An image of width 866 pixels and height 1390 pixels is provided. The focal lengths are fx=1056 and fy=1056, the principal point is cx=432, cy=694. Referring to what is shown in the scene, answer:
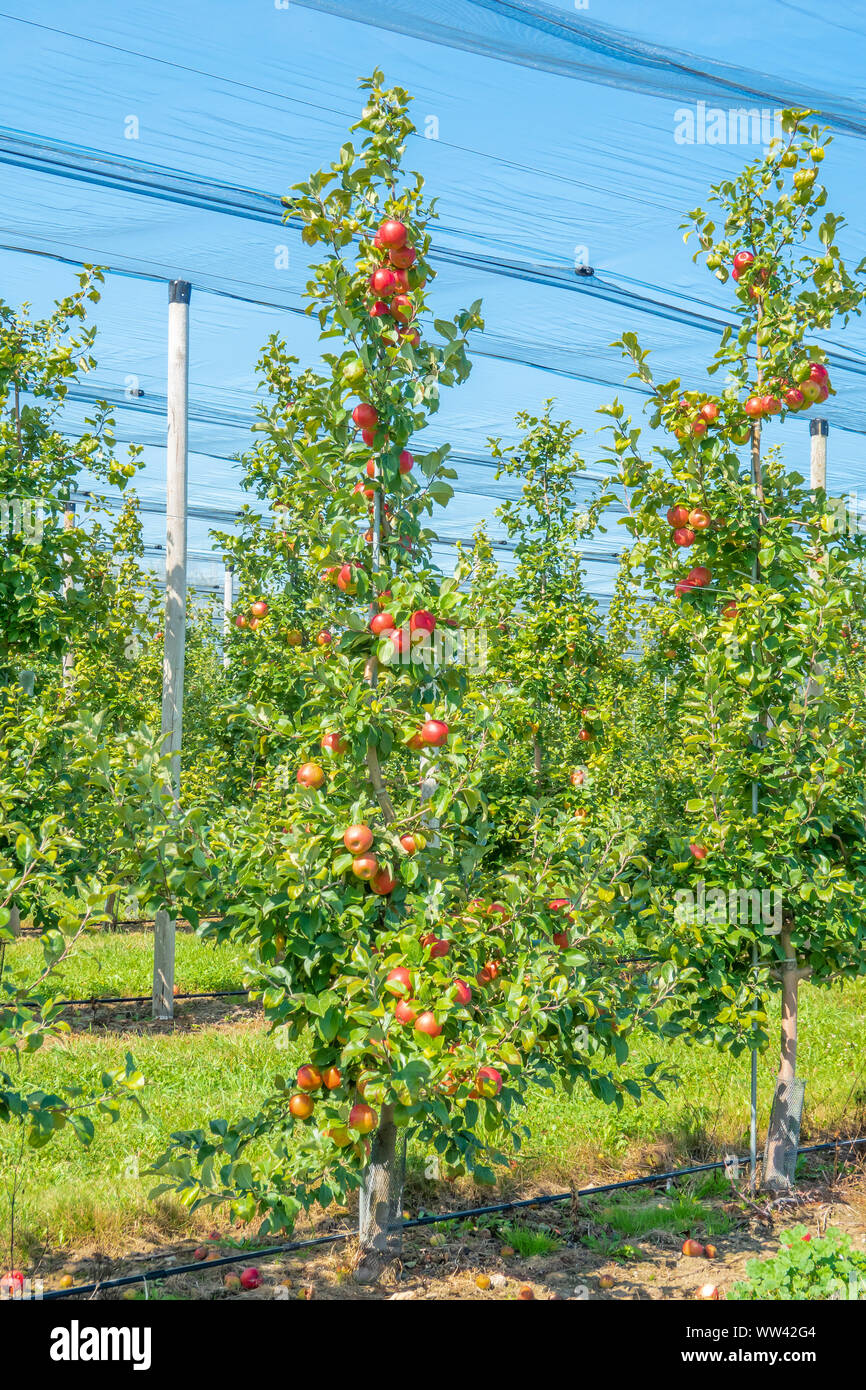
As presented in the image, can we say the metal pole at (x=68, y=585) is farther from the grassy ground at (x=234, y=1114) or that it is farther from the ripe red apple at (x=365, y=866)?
the ripe red apple at (x=365, y=866)

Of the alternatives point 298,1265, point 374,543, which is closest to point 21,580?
point 374,543

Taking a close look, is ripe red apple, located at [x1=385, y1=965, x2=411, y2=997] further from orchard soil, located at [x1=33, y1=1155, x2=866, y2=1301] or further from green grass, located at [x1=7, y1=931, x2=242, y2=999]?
green grass, located at [x1=7, y1=931, x2=242, y2=999]

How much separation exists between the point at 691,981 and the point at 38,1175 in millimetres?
2776

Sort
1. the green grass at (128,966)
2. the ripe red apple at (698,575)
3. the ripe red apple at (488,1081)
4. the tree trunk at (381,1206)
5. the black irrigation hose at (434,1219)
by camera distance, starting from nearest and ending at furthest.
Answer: the ripe red apple at (488,1081) < the black irrigation hose at (434,1219) < the tree trunk at (381,1206) < the ripe red apple at (698,575) < the green grass at (128,966)

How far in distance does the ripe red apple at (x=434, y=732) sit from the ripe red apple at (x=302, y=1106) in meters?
1.13

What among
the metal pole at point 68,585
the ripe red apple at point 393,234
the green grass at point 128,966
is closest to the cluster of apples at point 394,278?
the ripe red apple at point 393,234

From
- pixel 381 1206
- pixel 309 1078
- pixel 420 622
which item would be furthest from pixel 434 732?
pixel 381 1206

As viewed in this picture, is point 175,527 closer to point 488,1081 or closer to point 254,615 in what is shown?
point 254,615

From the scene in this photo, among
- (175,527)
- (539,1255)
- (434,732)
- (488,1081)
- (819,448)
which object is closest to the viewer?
(488,1081)

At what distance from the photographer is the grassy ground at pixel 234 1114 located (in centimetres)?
387

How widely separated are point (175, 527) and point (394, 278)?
3685 mm

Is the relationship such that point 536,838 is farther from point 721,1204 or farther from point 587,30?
point 587,30

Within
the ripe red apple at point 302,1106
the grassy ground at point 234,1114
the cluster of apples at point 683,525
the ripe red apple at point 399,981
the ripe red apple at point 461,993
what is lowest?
the grassy ground at point 234,1114

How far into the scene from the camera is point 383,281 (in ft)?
10.5
